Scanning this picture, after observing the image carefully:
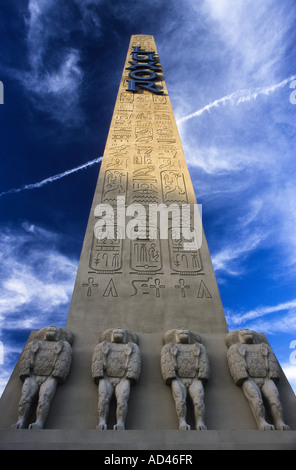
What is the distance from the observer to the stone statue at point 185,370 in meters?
4.38

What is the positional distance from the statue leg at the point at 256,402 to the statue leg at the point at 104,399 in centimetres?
175

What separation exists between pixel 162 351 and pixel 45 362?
1595 millimetres

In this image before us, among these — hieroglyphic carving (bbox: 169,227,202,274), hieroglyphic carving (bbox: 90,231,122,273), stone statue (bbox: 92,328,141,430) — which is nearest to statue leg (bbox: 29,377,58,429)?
stone statue (bbox: 92,328,141,430)

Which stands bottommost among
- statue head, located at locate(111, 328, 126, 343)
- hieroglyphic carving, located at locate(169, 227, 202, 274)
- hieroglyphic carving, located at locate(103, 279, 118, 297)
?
statue head, located at locate(111, 328, 126, 343)

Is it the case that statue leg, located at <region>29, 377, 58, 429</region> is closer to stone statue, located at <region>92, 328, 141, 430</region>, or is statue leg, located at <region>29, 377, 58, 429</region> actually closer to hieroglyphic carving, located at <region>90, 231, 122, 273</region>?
stone statue, located at <region>92, 328, 141, 430</region>

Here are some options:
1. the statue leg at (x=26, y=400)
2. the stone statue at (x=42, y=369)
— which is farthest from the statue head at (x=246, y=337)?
the statue leg at (x=26, y=400)

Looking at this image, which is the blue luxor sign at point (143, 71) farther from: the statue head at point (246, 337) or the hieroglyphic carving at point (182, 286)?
the statue head at point (246, 337)

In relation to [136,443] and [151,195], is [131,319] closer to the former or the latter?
[136,443]

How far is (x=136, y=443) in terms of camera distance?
3.70 meters

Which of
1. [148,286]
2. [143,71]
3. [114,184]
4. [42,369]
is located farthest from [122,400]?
[143,71]

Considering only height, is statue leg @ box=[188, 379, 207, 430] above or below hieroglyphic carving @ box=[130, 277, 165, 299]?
below

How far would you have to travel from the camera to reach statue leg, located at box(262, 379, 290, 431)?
13.8 feet

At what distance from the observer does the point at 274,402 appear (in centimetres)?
441

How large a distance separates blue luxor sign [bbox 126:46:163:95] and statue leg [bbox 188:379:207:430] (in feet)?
34.9
